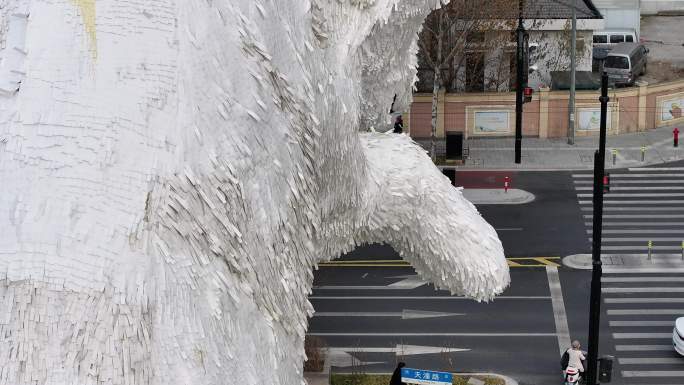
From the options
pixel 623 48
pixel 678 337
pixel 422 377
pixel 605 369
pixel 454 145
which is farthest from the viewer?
pixel 623 48

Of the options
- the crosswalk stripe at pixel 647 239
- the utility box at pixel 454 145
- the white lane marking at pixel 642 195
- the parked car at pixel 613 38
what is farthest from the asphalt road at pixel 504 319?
the parked car at pixel 613 38

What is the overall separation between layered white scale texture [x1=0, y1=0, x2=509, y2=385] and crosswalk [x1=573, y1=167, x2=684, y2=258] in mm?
20913

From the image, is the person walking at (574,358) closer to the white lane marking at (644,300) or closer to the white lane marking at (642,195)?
the white lane marking at (644,300)

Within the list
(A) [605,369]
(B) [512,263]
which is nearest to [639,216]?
(B) [512,263]

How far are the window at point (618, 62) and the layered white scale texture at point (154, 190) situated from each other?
35.1 metres

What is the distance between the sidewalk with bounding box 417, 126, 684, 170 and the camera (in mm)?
31906

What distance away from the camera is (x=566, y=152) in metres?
33.2

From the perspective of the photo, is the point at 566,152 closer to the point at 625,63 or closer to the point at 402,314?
the point at 625,63

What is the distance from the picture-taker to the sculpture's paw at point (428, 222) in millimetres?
5637

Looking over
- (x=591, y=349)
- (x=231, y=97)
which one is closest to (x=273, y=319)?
(x=231, y=97)

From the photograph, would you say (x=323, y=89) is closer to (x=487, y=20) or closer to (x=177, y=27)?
(x=177, y=27)

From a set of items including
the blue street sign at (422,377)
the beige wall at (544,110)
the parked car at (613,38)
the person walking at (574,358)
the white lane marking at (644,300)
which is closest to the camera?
the blue street sign at (422,377)

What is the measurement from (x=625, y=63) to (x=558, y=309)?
19.3 meters

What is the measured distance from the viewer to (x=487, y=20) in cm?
3262
